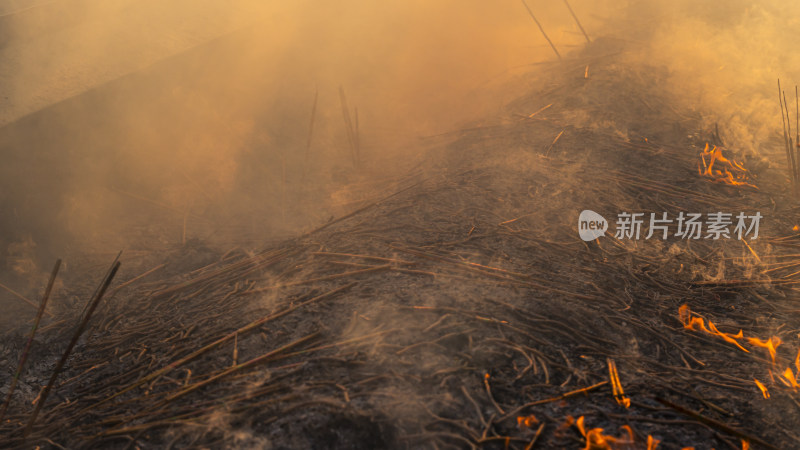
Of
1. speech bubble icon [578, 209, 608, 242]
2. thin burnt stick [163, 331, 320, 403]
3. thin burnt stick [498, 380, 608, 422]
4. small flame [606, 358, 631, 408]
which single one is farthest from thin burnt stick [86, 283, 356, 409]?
speech bubble icon [578, 209, 608, 242]

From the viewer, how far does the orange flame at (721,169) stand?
4527 mm

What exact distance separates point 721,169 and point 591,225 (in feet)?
5.67

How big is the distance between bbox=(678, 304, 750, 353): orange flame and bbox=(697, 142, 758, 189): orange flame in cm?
203

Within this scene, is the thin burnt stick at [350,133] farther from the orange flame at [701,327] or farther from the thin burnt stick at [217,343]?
the orange flame at [701,327]

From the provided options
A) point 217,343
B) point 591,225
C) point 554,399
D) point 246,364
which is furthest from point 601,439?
point 591,225

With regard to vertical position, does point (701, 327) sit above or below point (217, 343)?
below

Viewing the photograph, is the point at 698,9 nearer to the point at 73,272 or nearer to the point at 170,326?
the point at 170,326

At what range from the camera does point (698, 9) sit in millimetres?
7172

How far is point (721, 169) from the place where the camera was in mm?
4648

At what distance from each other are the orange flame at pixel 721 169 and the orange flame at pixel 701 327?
6.67 ft

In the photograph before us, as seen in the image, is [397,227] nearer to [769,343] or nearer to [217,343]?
[217,343]

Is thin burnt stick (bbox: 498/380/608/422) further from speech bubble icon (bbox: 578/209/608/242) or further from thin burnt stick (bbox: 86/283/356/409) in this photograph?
speech bubble icon (bbox: 578/209/608/242)

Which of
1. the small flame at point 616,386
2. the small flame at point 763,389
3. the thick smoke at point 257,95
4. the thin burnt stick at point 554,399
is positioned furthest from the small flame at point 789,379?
the thick smoke at point 257,95

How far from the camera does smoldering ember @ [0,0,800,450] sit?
2.38 metres
